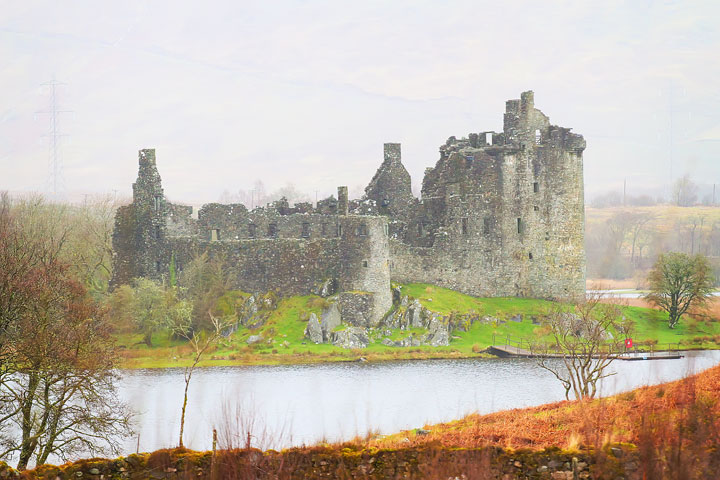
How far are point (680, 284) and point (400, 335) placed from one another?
609 inches

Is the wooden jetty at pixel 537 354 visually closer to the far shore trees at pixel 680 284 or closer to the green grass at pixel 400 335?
the green grass at pixel 400 335

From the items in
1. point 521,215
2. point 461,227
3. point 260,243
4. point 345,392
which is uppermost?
point 521,215

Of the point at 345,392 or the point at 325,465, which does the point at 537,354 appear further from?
the point at 325,465

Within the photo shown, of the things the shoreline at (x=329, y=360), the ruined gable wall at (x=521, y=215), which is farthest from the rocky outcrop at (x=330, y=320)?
the ruined gable wall at (x=521, y=215)

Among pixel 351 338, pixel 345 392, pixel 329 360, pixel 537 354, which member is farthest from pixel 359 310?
pixel 345 392

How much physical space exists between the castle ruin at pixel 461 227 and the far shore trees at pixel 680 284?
14.5ft

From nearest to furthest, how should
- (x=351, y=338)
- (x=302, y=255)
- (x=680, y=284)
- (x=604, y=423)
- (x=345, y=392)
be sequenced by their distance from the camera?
(x=604, y=423) < (x=345, y=392) < (x=351, y=338) < (x=302, y=255) < (x=680, y=284)

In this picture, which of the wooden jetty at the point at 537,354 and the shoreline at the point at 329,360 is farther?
the wooden jetty at the point at 537,354

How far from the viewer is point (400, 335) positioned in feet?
159

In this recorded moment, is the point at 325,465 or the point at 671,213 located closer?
the point at 325,465

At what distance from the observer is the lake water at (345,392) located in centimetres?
3061

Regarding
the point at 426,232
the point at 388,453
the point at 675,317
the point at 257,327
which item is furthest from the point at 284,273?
the point at 388,453

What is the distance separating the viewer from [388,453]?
17.6 m

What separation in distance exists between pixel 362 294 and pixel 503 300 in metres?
8.99
